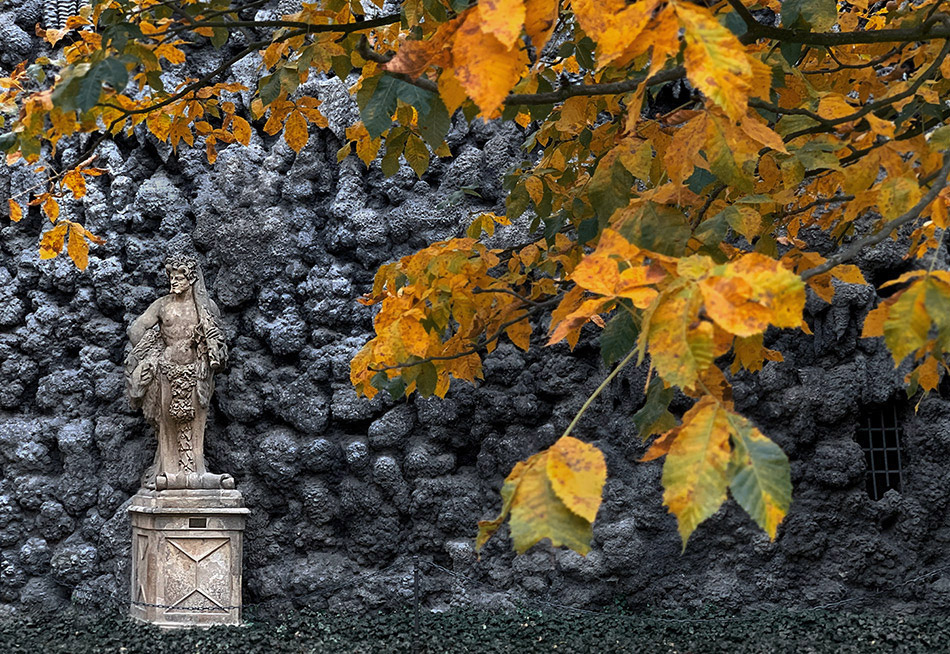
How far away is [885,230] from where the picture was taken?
5.71 feet

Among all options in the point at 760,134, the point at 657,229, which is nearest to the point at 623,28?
the point at 760,134

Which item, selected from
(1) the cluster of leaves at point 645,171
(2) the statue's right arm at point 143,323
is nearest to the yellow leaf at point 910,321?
(1) the cluster of leaves at point 645,171

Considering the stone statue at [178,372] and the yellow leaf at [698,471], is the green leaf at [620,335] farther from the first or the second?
the stone statue at [178,372]

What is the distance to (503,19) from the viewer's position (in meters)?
1.36

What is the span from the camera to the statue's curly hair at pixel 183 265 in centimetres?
583

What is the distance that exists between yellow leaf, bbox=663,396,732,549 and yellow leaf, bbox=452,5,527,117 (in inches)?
23.4

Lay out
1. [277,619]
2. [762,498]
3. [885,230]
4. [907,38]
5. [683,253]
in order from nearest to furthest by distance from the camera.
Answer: [762,498] → [885,230] → [683,253] → [907,38] → [277,619]

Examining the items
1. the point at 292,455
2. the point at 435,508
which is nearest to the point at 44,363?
the point at 292,455

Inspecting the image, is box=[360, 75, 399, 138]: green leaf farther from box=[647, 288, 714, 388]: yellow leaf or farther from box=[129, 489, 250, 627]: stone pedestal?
box=[129, 489, 250, 627]: stone pedestal

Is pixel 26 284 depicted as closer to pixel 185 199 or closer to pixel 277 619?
pixel 185 199

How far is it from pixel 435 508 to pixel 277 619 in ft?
4.05

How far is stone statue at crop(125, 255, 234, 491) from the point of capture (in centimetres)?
566

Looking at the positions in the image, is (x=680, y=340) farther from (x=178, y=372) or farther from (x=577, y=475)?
(x=178, y=372)

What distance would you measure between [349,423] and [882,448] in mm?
3543
